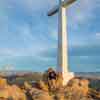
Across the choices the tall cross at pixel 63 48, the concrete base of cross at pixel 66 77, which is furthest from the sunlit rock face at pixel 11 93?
the tall cross at pixel 63 48

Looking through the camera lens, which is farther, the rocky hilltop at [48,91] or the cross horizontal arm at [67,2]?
the cross horizontal arm at [67,2]

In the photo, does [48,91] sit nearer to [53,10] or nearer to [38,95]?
[38,95]

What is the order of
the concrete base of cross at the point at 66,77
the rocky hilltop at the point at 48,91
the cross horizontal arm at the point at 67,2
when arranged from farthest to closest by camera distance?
the cross horizontal arm at the point at 67,2 < the concrete base of cross at the point at 66,77 < the rocky hilltop at the point at 48,91

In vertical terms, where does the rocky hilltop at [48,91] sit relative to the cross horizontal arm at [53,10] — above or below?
below

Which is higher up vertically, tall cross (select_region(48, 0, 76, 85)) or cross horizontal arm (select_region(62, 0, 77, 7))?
cross horizontal arm (select_region(62, 0, 77, 7))

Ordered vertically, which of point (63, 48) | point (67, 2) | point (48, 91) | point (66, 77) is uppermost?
point (67, 2)

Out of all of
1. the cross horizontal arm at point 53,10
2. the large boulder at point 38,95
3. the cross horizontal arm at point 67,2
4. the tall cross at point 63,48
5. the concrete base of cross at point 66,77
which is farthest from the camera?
the cross horizontal arm at point 53,10

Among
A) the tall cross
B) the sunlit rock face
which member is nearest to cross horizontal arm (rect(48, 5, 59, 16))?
the tall cross

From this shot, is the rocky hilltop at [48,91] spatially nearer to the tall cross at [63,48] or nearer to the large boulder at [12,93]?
the large boulder at [12,93]

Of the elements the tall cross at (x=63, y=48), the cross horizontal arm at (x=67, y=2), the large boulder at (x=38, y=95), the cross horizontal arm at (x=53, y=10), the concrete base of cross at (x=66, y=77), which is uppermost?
the cross horizontal arm at (x=67, y=2)

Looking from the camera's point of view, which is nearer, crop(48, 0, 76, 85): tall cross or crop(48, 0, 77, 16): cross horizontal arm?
crop(48, 0, 76, 85): tall cross

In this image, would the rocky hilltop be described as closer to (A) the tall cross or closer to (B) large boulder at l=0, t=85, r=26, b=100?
(B) large boulder at l=0, t=85, r=26, b=100

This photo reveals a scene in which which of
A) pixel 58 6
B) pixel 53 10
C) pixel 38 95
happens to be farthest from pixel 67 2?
pixel 38 95

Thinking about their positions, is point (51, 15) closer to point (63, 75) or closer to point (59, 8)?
point (59, 8)
